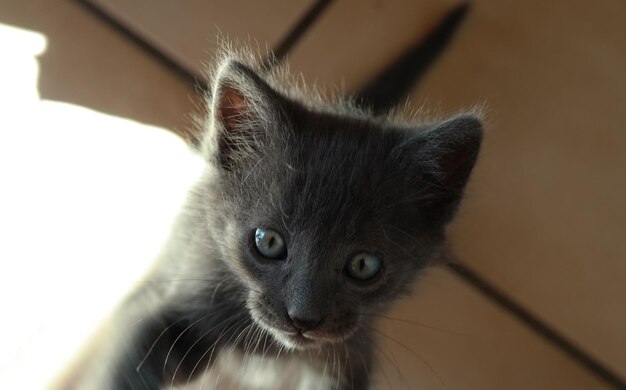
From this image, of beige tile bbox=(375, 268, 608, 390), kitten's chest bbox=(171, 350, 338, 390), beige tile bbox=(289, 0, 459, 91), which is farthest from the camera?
beige tile bbox=(289, 0, 459, 91)

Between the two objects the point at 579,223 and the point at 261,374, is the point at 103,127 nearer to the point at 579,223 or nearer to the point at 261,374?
the point at 261,374

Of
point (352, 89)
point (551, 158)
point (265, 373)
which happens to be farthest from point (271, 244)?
point (551, 158)

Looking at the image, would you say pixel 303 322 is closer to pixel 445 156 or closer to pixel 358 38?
pixel 445 156

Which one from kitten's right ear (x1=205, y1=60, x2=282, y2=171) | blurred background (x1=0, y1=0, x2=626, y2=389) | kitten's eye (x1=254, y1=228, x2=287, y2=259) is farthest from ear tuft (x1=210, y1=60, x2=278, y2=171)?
blurred background (x1=0, y1=0, x2=626, y2=389)

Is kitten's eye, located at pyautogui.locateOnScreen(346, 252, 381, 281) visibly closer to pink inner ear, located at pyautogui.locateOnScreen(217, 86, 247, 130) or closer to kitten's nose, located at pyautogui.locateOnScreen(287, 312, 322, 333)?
kitten's nose, located at pyautogui.locateOnScreen(287, 312, 322, 333)

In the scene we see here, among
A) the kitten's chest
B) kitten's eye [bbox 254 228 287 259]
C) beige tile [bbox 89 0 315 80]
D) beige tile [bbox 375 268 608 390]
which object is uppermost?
beige tile [bbox 89 0 315 80]

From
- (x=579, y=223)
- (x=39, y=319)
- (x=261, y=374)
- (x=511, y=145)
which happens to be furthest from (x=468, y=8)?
(x=39, y=319)

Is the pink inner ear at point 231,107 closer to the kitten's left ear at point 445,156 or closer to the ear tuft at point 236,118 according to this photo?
the ear tuft at point 236,118

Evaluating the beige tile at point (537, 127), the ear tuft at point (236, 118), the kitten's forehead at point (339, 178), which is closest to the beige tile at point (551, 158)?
the beige tile at point (537, 127)
